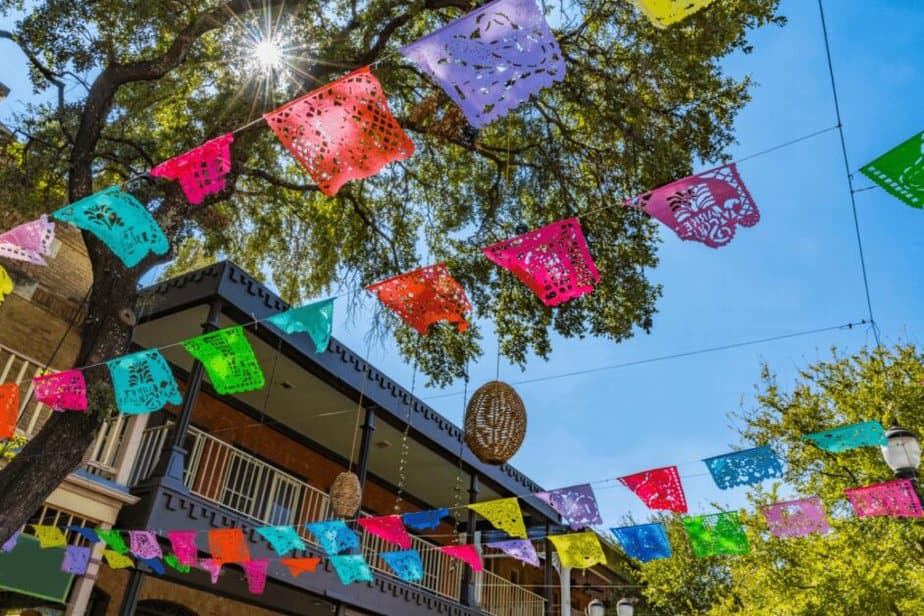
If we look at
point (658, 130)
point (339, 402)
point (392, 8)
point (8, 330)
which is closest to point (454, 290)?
point (658, 130)

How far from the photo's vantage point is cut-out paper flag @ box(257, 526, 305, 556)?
8.14 meters

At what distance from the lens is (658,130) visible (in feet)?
29.1

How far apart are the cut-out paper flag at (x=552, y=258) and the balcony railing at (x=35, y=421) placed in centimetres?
568

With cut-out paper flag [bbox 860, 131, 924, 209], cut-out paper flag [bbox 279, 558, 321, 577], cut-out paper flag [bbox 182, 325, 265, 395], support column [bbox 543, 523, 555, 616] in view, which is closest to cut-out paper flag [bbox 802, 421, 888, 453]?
cut-out paper flag [bbox 860, 131, 924, 209]

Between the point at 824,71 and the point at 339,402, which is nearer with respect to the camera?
the point at 824,71

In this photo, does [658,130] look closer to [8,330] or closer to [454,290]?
[454,290]

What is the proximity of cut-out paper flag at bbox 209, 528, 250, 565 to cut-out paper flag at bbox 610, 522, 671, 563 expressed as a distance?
5069mm

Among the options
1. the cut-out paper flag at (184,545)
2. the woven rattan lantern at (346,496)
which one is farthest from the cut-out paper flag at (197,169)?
the woven rattan lantern at (346,496)

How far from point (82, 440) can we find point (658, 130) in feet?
25.9

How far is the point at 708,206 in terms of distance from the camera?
14.8ft

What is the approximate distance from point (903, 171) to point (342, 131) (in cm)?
376

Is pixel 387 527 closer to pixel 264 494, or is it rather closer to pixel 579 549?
pixel 579 549

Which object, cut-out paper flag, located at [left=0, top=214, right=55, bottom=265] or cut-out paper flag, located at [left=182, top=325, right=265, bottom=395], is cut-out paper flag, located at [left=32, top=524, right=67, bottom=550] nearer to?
cut-out paper flag, located at [left=182, top=325, right=265, bottom=395]

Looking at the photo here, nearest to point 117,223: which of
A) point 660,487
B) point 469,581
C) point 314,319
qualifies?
point 314,319
